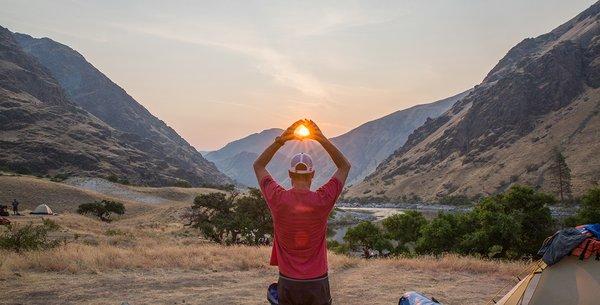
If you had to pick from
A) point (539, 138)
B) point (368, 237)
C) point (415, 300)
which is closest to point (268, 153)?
point (415, 300)

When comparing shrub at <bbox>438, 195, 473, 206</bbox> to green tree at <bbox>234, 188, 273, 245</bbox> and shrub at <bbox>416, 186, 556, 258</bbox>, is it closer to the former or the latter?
green tree at <bbox>234, 188, 273, 245</bbox>

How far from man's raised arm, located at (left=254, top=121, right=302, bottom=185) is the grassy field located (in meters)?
7.18

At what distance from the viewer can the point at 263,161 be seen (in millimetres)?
4906

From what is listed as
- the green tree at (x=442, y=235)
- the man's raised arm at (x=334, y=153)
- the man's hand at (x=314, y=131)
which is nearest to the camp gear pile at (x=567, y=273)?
the man's raised arm at (x=334, y=153)

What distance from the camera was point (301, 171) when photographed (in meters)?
4.46

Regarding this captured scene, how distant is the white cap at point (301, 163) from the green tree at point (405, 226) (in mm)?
31637

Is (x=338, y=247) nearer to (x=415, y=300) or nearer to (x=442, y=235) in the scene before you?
(x=442, y=235)

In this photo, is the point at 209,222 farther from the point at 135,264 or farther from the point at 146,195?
the point at 146,195

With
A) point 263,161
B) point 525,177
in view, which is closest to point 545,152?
point 525,177

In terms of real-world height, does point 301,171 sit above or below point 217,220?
above

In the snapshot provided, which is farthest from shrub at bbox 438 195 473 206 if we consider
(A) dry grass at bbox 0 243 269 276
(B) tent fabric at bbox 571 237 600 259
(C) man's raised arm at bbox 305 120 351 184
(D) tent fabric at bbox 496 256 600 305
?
(C) man's raised arm at bbox 305 120 351 184

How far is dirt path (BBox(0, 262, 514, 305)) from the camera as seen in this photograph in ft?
36.3

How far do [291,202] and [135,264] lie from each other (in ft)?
43.4

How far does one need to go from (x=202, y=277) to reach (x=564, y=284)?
34.6ft
